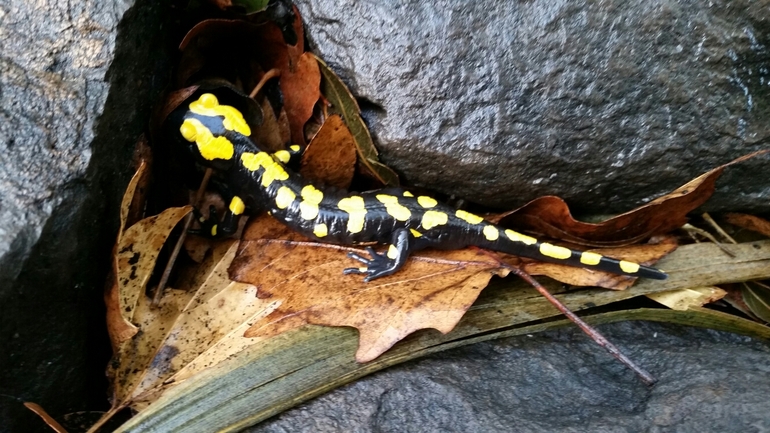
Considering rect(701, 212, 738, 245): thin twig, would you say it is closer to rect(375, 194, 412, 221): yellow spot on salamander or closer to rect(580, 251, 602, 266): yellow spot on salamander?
rect(580, 251, 602, 266): yellow spot on salamander

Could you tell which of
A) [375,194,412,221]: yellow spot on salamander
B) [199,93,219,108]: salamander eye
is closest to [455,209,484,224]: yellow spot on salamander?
[375,194,412,221]: yellow spot on salamander

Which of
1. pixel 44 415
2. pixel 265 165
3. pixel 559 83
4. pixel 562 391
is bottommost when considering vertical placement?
pixel 44 415

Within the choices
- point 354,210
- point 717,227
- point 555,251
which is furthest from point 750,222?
point 354,210

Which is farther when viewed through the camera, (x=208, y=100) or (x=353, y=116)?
(x=208, y=100)

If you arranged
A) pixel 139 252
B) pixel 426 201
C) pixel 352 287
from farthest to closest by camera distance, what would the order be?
pixel 426 201, pixel 352 287, pixel 139 252

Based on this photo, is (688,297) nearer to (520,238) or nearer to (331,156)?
(520,238)

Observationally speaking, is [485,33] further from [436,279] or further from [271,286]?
[271,286]

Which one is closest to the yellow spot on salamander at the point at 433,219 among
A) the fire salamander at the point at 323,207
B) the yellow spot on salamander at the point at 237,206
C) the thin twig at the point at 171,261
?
the fire salamander at the point at 323,207

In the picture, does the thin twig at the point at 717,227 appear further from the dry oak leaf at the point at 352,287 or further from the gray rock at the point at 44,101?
the gray rock at the point at 44,101

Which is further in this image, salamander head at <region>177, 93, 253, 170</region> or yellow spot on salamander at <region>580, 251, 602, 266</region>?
salamander head at <region>177, 93, 253, 170</region>
